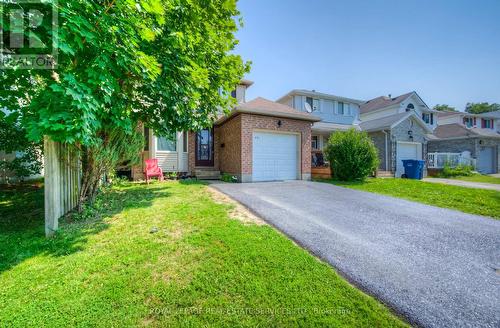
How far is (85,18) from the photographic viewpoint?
10.2ft

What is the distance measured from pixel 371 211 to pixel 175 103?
5.80 m

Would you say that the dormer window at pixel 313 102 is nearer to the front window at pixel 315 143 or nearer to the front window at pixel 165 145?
the front window at pixel 315 143

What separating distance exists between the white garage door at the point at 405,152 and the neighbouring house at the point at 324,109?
147 inches

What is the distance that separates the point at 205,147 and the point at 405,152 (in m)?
14.7

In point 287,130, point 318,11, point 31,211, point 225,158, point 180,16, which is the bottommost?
point 31,211

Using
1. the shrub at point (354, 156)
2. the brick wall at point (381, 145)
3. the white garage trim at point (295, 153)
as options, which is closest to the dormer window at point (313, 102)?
the brick wall at point (381, 145)

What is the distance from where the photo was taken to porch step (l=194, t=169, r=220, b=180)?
429 inches

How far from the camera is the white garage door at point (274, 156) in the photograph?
961 centimetres

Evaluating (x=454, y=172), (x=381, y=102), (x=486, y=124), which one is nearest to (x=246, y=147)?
(x=454, y=172)

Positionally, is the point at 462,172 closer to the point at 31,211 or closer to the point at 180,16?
the point at 180,16

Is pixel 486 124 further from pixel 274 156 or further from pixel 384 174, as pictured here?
pixel 274 156

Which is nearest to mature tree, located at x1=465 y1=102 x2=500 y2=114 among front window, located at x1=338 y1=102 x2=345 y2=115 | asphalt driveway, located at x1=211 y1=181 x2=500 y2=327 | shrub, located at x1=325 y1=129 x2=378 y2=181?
front window, located at x1=338 y1=102 x2=345 y2=115

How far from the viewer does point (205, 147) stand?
12031 mm

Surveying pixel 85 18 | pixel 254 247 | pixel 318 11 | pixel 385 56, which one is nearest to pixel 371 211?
pixel 254 247
